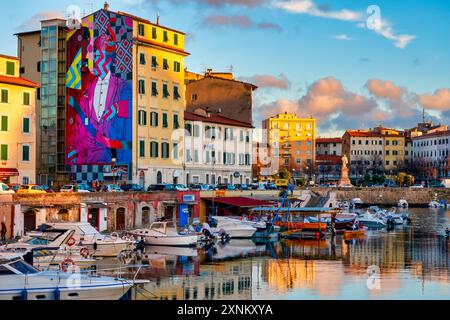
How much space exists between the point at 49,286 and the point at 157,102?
54.1 m

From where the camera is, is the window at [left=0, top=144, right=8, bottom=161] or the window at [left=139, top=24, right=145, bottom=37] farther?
the window at [left=139, top=24, right=145, bottom=37]

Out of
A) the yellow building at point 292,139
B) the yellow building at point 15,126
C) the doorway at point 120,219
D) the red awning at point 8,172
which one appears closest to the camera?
the doorway at point 120,219

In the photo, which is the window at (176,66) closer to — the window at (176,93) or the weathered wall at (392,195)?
the window at (176,93)

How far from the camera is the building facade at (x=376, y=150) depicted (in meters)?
192

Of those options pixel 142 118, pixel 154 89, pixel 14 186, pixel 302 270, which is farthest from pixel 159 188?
pixel 302 270

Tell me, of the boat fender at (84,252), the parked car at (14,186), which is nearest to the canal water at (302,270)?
the boat fender at (84,252)

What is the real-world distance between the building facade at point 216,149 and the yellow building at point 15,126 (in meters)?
21.9

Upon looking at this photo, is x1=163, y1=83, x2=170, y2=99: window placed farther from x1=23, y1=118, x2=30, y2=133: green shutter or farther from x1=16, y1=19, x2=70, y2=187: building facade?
x1=23, y1=118, x2=30, y2=133: green shutter

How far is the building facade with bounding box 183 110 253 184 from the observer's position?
88.0m

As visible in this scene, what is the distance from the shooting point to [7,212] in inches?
2170

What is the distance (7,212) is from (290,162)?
13211 cm

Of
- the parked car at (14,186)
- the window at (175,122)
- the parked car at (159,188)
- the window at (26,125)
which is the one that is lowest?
the parked car at (159,188)

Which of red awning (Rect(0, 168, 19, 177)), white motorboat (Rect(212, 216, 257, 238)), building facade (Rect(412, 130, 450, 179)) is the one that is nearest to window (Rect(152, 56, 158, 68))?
red awning (Rect(0, 168, 19, 177))
